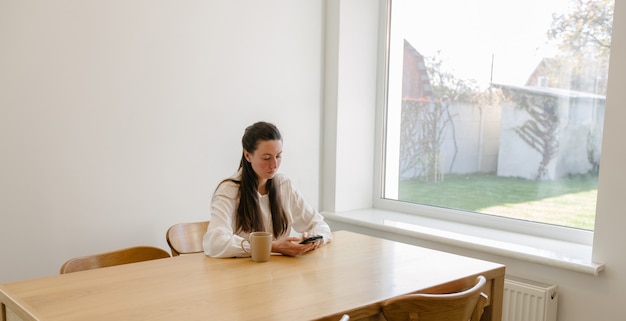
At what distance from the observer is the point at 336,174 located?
351 cm

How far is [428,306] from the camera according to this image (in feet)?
5.20

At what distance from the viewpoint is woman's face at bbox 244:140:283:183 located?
226 centimetres

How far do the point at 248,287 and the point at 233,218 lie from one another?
0.61 metres

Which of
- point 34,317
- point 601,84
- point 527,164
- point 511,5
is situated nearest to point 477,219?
point 527,164

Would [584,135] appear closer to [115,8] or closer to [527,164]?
[527,164]

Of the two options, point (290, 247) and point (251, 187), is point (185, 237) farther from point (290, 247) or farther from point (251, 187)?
point (290, 247)

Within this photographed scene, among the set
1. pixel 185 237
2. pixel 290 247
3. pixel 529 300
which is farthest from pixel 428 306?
pixel 185 237

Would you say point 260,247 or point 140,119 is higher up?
point 140,119

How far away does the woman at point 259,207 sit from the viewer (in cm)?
209

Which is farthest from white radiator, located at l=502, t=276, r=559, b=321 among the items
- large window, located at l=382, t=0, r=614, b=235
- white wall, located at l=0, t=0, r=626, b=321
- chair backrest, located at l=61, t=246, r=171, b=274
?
chair backrest, located at l=61, t=246, r=171, b=274

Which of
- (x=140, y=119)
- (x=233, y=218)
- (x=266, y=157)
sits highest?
(x=140, y=119)

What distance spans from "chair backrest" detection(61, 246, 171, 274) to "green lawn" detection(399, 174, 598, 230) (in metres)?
1.82

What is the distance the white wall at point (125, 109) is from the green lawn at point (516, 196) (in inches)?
35.7

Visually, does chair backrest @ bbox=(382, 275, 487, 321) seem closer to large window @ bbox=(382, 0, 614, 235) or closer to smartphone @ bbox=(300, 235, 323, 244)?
smartphone @ bbox=(300, 235, 323, 244)
